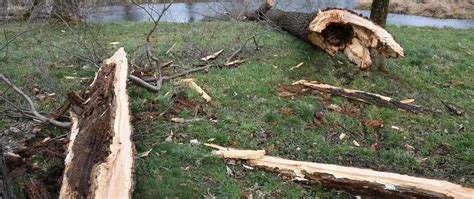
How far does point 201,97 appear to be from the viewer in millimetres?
5688

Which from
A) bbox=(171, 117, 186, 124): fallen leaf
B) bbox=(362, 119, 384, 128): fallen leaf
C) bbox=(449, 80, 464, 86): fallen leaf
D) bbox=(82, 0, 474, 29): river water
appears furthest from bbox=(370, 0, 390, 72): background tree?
bbox=(82, 0, 474, 29): river water

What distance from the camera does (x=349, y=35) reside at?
660 cm

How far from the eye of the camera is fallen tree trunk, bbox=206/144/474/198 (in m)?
3.61

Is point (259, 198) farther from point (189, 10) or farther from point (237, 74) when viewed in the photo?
point (189, 10)

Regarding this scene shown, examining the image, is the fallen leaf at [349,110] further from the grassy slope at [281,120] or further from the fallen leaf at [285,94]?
the fallen leaf at [285,94]

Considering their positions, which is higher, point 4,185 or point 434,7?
point 434,7

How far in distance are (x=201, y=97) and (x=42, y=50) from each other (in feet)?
13.1

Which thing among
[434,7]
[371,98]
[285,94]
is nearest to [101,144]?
[285,94]

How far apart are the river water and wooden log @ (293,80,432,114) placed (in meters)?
5.65

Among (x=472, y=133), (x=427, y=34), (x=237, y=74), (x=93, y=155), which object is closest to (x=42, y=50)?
(x=237, y=74)

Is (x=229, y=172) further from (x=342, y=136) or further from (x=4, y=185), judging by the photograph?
(x=4, y=185)

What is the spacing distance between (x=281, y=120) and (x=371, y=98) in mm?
1498

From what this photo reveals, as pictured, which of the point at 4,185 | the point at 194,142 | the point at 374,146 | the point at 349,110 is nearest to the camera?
the point at 4,185

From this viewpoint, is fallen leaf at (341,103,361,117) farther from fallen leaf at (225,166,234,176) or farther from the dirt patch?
the dirt patch
